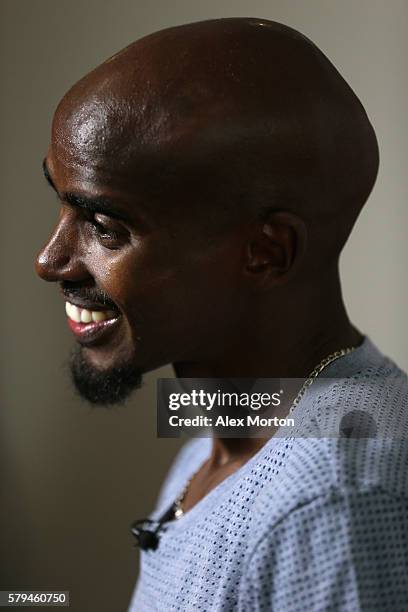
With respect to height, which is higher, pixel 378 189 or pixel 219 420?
pixel 378 189

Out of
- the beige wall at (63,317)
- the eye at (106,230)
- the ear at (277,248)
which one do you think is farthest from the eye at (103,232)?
the beige wall at (63,317)

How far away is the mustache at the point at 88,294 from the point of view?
0.78 m

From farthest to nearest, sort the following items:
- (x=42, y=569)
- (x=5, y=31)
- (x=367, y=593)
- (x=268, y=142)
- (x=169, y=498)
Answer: (x=42, y=569)
(x=5, y=31)
(x=169, y=498)
(x=268, y=142)
(x=367, y=593)

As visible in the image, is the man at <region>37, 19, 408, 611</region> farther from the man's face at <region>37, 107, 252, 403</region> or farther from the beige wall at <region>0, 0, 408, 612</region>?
the beige wall at <region>0, 0, 408, 612</region>

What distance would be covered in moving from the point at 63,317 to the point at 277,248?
653 millimetres

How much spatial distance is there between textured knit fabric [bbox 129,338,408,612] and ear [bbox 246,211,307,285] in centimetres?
11

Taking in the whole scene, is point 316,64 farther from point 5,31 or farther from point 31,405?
point 31,405

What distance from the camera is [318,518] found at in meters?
0.62

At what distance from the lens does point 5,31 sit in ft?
4.02

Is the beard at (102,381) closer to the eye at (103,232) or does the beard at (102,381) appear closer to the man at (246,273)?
the man at (246,273)

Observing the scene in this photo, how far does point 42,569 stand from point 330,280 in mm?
789

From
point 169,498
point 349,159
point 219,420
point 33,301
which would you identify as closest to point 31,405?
point 33,301

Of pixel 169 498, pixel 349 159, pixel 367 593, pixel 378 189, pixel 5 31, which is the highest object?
pixel 5 31

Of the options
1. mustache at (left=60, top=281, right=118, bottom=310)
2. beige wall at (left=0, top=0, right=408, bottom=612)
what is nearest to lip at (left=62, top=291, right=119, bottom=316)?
mustache at (left=60, top=281, right=118, bottom=310)
